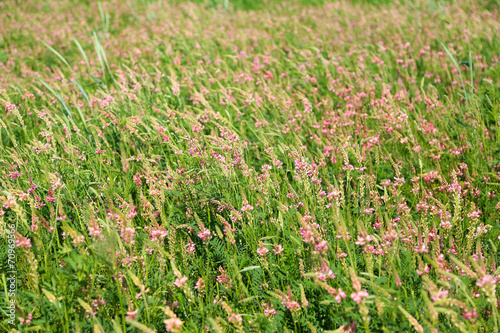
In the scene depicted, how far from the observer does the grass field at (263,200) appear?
189 centimetres

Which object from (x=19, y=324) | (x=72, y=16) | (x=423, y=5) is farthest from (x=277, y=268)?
(x=72, y=16)

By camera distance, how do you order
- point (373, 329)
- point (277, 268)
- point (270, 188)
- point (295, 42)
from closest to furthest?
point (373, 329) < point (277, 268) < point (270, 188) < point (295, 42)

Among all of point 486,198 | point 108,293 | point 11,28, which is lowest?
point 486,198

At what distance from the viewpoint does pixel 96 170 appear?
315 cm

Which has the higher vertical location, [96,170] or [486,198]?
[96,170]

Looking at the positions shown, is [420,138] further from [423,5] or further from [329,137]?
[423,5]

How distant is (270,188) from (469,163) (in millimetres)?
1698

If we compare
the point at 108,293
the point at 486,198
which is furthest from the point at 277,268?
the point at 486,198

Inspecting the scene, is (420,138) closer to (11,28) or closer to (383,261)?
(383,261)

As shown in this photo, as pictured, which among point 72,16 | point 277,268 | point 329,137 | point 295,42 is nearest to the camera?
point 277,268

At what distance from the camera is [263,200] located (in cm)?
257

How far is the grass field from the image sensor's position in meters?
1.89

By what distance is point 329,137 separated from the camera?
3580mm

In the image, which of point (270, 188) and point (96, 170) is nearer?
point (270, 188)
